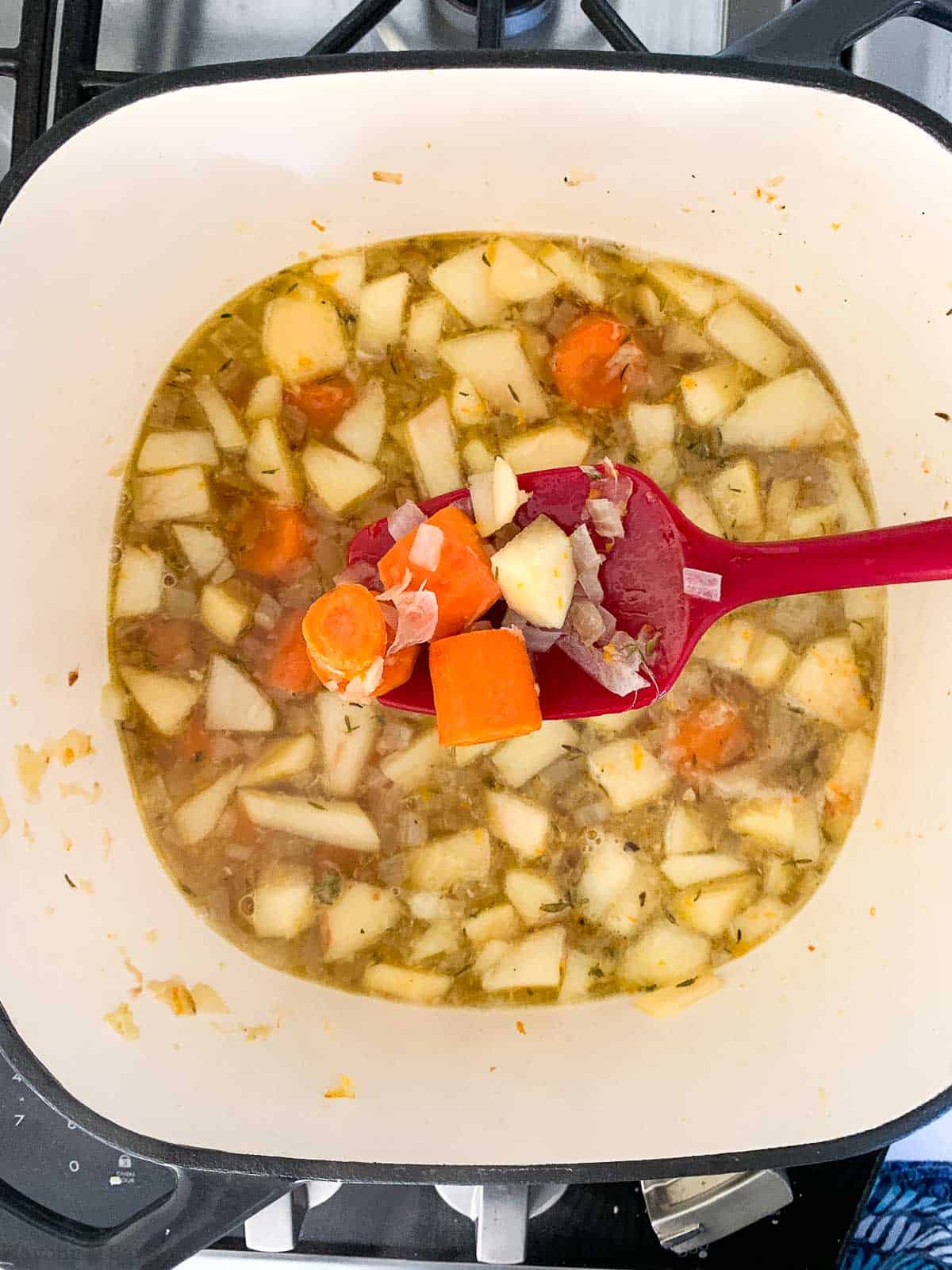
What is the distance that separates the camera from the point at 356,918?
1464 millimetres

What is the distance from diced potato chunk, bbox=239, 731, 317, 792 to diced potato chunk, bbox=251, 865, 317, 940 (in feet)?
0.45

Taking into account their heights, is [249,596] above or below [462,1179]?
above

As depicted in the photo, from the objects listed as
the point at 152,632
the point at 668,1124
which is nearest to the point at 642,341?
the point at 152,632

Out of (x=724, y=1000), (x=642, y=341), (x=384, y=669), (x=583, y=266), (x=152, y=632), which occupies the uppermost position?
(x=583, y=266)

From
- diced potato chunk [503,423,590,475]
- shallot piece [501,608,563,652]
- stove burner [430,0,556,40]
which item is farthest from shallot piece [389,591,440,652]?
stove burner [430,0,556,40]

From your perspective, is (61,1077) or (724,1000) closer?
(61,1077)

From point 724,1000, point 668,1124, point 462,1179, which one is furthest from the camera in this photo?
point 724,1000

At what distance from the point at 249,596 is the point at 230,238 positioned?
1.72 feet

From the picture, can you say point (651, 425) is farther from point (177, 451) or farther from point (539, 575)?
point (177, 451)

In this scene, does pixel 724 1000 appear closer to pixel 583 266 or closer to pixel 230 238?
pixel 583 266

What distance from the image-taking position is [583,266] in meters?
1.52

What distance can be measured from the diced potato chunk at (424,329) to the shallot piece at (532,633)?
48 cm

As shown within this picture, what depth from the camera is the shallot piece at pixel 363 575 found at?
1.33 metres

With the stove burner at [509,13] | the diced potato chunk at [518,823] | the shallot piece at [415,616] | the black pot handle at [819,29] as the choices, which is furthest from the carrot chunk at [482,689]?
the stove burner at [509,13]
